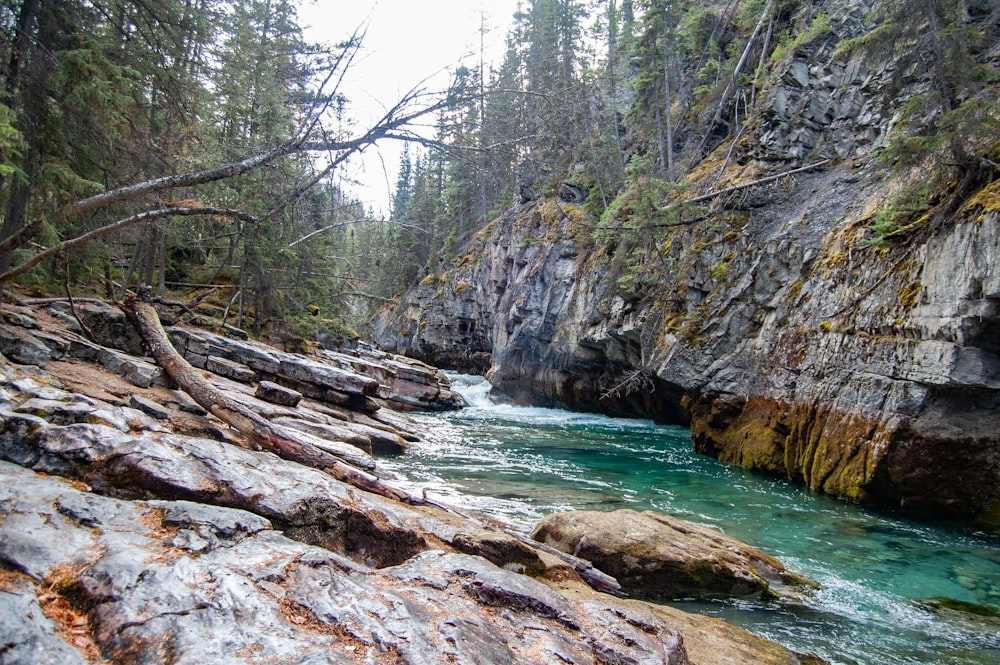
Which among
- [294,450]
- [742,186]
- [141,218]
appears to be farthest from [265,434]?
[742,186]

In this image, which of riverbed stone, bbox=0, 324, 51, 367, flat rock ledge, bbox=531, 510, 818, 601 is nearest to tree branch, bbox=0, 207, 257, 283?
riverbed stone, bbox=0, 324, 51, 367

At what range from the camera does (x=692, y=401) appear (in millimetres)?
16906

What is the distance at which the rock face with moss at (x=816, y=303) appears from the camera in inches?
352

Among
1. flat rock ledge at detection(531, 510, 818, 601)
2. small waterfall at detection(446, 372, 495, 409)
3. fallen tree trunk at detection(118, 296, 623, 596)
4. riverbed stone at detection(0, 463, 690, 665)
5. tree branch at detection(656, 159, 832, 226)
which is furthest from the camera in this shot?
small waterfall at detection(446, 372, 495, 409)

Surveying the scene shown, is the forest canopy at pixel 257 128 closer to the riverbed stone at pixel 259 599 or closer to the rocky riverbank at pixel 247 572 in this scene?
the rocky riverbank at pixel 247 572

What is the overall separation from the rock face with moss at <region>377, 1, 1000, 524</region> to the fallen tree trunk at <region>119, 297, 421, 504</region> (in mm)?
4321

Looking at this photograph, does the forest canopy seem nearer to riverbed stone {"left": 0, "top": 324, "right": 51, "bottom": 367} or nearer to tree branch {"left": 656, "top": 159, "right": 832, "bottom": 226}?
tree branch {"left": 656, "top": 159, "right": 832, "bottom": 226}

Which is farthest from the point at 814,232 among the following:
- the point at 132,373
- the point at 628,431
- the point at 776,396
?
the point at 132,373

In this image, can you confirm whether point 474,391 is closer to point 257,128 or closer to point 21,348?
point 257,128

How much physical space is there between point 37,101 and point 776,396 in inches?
589

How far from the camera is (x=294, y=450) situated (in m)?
7.56

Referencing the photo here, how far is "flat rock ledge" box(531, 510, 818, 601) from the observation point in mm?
6125

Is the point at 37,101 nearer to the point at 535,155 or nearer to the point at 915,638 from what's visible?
the point at 535,155

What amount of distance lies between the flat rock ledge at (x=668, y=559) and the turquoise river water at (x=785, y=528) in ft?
0.76
